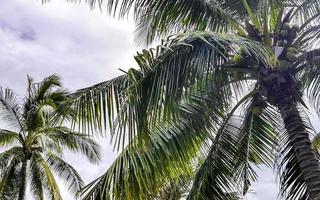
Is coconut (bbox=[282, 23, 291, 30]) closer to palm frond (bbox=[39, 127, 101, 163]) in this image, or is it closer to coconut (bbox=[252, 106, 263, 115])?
coconut (bbox=[252, 106, 263, 115])

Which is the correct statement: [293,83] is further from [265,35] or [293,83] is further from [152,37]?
[152,37]

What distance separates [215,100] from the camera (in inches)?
316

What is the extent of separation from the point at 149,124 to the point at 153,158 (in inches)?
67.7

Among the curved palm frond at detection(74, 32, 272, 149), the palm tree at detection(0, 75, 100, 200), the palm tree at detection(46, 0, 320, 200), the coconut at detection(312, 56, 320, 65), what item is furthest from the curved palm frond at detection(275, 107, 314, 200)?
the palm tree at detection(0, 75, 100, 200)

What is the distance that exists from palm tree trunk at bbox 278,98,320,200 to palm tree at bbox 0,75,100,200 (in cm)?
1023

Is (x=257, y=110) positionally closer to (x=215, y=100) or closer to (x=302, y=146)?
(x=215, y=100)

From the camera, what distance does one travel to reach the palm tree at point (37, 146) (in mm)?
16484

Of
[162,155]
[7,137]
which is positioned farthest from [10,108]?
[162,155]

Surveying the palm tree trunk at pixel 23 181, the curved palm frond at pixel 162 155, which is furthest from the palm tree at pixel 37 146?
the curved palm frond at pixel 162 155

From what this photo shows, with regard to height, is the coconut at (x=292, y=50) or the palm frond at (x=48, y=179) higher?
the coconut at (x=292, y=50)

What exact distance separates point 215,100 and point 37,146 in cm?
1063

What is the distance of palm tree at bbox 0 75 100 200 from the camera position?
1648 cm

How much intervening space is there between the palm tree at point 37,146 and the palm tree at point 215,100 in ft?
28.7

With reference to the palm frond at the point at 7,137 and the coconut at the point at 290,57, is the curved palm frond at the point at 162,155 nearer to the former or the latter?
the coconut at the point at 290,57
